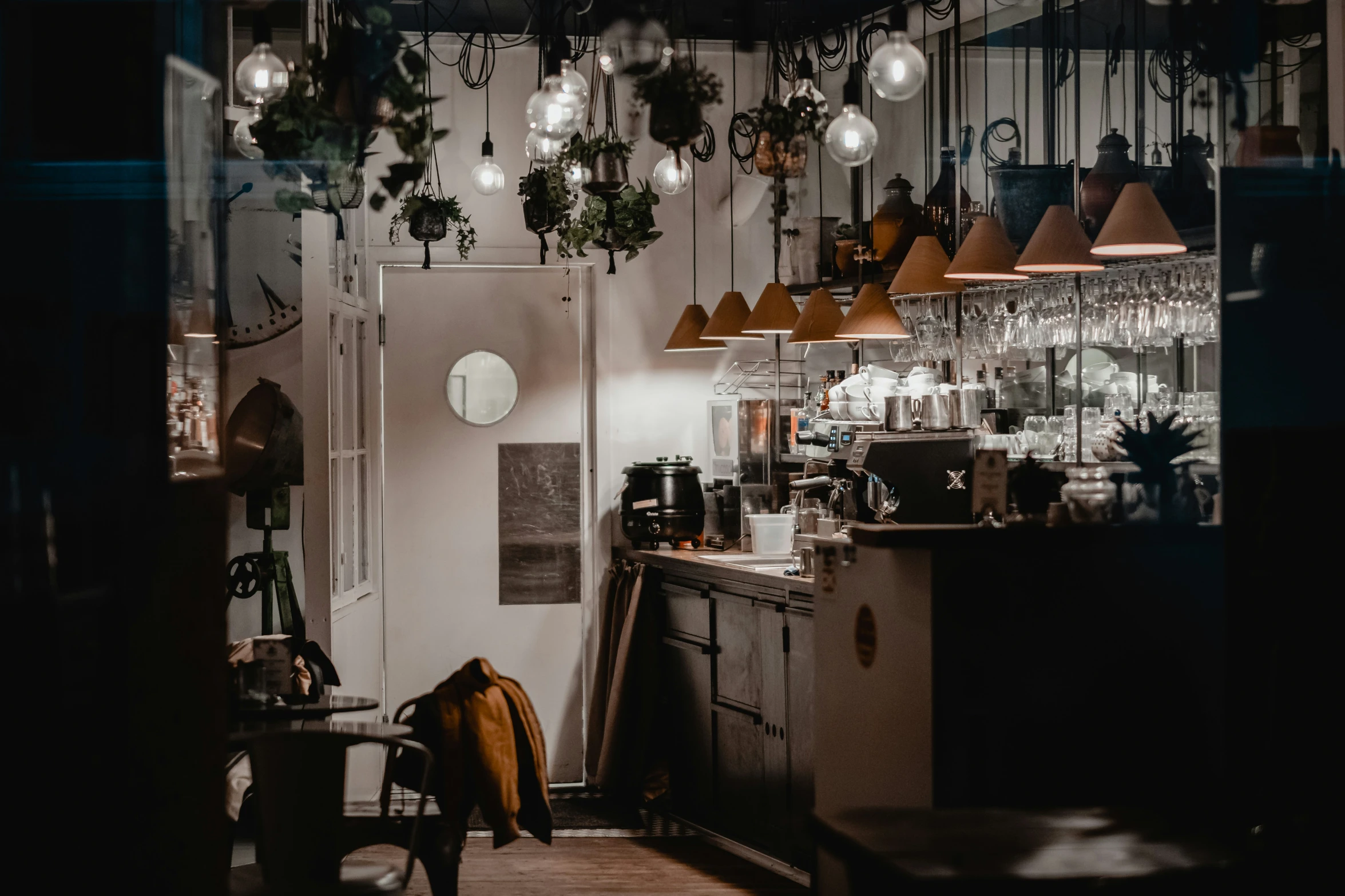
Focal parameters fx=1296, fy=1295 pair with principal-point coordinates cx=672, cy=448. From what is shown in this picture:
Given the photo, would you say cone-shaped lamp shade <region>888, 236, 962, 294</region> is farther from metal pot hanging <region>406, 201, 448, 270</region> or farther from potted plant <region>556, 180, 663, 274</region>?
metal pot hanging <region>406, 201, 448, 270</region>

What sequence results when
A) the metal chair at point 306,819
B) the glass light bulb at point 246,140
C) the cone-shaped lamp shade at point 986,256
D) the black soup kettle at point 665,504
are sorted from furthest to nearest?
the black soup kettle at point 665,504, the cone-shaped lamp shade at point 986,256, the glass light bulb at point 246,140, the metal chair at point 306,819

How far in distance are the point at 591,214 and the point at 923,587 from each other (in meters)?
2.74

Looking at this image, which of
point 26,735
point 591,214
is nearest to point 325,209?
point 26,735

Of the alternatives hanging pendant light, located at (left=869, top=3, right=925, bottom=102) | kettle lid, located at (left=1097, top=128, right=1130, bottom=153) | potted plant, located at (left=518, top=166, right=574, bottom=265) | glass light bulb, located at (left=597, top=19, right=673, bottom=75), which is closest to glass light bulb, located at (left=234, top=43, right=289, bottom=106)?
glass light bulb, located at (left=597, top=19, right=673, bottom=75)

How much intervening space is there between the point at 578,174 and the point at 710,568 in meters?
1.79

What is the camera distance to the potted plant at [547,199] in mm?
4949

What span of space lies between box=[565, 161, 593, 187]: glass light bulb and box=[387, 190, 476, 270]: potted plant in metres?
0.61

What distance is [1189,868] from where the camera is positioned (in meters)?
2.35

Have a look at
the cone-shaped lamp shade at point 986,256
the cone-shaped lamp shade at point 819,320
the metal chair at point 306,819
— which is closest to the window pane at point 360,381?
the cone-shaped lamp shade at point 819,320

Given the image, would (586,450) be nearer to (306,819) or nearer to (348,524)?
(348,524)

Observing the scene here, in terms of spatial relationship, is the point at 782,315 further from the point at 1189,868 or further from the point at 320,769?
the point at 1189,868

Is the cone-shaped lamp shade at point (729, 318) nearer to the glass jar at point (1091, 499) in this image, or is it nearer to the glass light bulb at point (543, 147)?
the glass light bulb at point (543, 147)

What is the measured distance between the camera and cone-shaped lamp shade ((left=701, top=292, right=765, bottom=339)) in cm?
566

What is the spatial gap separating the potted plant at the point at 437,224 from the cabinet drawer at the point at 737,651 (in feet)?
6.60
